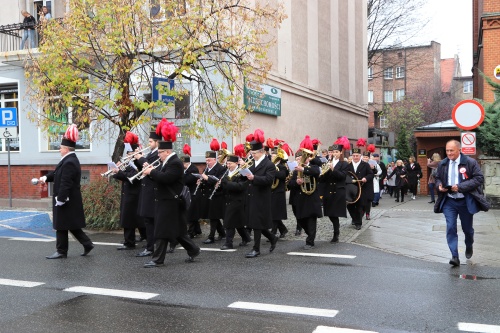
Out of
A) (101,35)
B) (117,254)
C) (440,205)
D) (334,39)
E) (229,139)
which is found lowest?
(117,254)

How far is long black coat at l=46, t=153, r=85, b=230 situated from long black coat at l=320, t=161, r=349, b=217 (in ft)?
15.8

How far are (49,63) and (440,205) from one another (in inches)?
344

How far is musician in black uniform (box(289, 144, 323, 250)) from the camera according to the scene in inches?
416

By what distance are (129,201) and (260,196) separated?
2.54 m

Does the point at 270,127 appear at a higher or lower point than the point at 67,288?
higher

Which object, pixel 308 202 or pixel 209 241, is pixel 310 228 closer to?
pixel 308 202

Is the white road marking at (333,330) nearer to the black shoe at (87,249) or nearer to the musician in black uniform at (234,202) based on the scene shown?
the musician in black uniform at (234,202)

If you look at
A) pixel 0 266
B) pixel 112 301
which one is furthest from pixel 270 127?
pixel 112 301

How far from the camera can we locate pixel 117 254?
10.0m

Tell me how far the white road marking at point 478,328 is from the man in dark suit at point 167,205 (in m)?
4.49

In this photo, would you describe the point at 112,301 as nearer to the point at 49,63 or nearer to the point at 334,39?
the point at 49,63

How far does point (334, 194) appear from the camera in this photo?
1182 cm

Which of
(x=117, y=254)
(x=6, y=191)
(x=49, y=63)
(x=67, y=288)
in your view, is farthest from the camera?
(x=6, y=191)

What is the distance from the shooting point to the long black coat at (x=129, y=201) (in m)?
10.6
